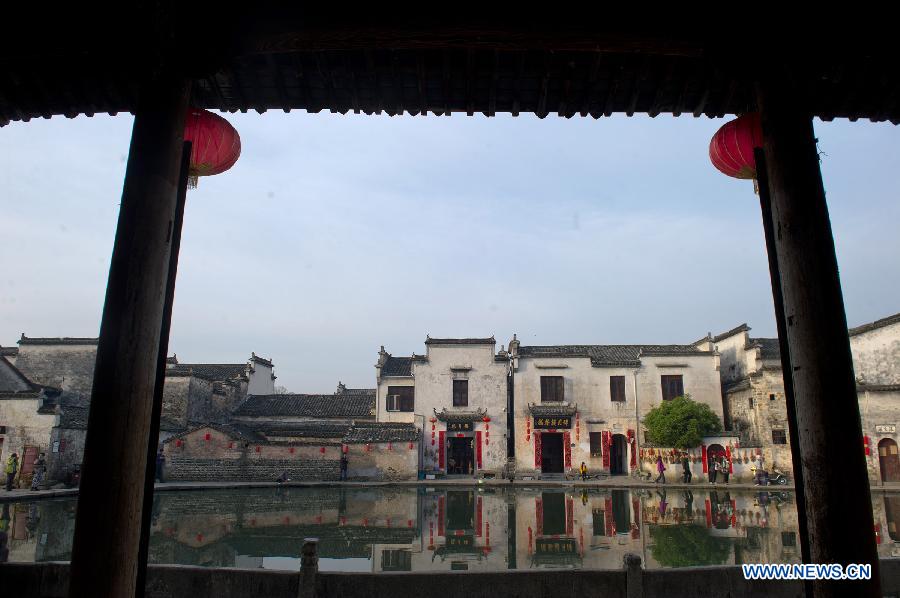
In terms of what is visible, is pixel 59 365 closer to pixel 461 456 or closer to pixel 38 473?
pixel 38 473

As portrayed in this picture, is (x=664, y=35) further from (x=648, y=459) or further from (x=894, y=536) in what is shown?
(x=648, y=459)

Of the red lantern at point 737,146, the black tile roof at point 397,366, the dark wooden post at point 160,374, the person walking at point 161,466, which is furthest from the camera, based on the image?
the black tile roof at point 397,366

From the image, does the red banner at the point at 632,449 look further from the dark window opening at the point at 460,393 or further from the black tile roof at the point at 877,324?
the black tile roof at the point at 877,324

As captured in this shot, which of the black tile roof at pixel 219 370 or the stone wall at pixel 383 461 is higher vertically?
the black tile roof at pixel 219 370

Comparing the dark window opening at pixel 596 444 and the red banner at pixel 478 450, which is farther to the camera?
the dark window opening at pixel 596 444

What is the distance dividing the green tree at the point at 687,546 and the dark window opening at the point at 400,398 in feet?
54.2

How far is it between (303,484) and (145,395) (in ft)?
68.4

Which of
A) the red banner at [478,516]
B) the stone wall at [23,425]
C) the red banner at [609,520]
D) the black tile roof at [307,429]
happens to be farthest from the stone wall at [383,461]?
the stone wall at [23,425]

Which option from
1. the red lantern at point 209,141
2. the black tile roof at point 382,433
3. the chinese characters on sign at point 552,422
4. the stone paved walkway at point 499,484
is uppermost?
the red lantern at point 209,141

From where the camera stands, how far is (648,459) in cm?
2522

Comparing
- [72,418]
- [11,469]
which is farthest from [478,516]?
[72,418]

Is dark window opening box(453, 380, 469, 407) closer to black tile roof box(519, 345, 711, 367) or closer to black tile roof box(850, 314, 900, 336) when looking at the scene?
black tile roof box(519, 345, 711, 367)

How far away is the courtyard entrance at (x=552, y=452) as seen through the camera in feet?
88.0

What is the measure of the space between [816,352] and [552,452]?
2585 centimetres
